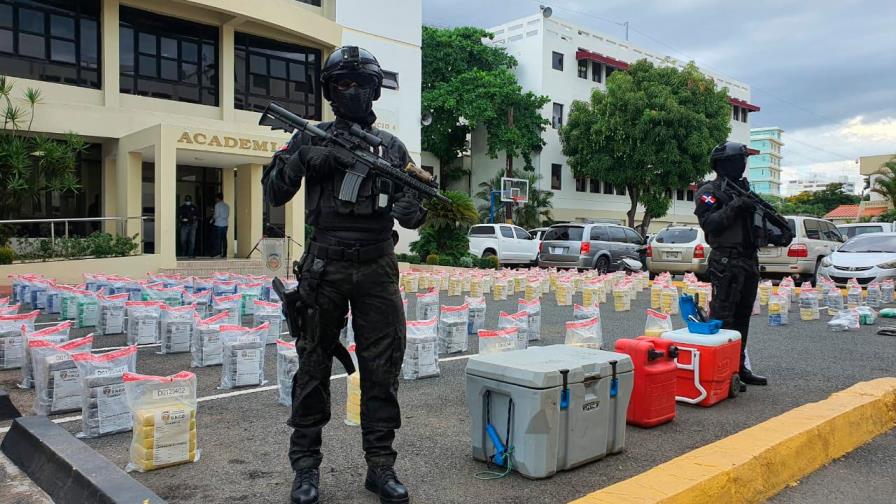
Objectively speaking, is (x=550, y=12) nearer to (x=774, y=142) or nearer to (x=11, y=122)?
(x=11, y=122)

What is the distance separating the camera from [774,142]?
16488cm

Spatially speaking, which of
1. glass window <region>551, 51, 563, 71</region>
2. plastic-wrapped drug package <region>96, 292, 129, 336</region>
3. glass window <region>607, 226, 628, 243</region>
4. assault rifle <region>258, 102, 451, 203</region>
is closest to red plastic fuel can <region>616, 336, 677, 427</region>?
assault rifle <region>258, 102, 451, 203</region>

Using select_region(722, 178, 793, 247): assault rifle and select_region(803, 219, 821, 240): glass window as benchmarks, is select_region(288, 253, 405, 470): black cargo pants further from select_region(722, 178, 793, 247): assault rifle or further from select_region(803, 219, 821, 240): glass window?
select_region(803, 219, 821, 240): glass window

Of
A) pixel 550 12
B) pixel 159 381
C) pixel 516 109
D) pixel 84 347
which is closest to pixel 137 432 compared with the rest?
pixel 159 381

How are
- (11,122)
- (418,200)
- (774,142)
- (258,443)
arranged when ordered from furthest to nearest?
(774,142) → (11,122) → (258,443) → (418,200)

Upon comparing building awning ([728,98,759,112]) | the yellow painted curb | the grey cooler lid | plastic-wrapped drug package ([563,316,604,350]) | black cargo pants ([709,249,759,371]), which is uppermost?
building awning ([728,98,759,112])

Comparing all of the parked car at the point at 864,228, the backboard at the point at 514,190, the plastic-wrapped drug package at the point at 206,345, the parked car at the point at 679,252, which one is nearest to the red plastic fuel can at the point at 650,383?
the plastic-wrapped drug package at the point at 206,345

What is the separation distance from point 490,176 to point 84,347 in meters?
32.3

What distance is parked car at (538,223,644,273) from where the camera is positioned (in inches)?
737

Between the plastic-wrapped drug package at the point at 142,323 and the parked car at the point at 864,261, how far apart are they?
42.8ft

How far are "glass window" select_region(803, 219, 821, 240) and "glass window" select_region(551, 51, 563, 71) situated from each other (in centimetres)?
2327

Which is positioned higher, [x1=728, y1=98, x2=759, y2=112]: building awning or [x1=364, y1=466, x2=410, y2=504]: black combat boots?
[x1=728, y1=98, x2=759, y2=112]: building awning

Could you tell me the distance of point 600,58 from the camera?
3834cm

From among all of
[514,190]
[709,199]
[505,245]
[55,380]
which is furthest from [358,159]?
[514,190]
